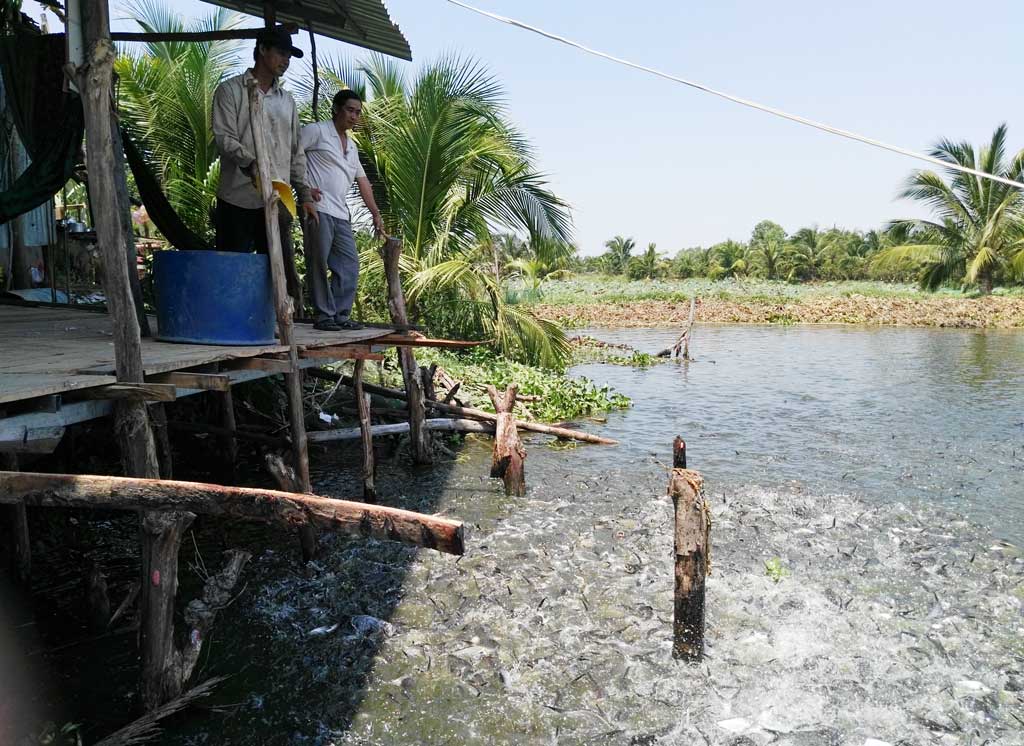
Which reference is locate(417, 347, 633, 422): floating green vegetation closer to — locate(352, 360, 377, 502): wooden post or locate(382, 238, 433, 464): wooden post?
locate(382, 238, 433, 464): wooden post

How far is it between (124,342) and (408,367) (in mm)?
4770

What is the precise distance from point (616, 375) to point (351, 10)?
1258 centimetres

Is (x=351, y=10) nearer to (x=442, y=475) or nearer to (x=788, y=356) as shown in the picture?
(x=442, y=475)

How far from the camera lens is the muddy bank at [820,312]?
103 feet

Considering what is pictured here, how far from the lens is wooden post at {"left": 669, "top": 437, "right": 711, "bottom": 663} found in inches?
183

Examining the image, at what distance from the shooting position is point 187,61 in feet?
38.9

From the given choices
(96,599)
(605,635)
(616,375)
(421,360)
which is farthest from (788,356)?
(96,599)

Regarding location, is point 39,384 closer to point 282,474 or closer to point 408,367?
point 282,474

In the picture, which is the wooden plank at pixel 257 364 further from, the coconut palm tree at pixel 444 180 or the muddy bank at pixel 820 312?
the muddy bank at pixel 820 312

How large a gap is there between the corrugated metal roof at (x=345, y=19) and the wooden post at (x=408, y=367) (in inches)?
68.8

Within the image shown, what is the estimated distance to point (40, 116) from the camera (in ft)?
20.2

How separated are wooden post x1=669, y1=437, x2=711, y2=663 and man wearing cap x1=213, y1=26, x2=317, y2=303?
312 centimetres

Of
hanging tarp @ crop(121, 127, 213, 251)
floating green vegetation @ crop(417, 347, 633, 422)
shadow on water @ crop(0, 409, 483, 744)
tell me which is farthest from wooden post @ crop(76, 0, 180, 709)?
floating green vegetation @ crop(417, 347, 633, 422)

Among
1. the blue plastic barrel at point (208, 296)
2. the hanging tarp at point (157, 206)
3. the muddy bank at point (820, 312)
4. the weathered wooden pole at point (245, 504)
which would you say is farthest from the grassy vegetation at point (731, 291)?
the weathered wooden pole at point (245, 504)
